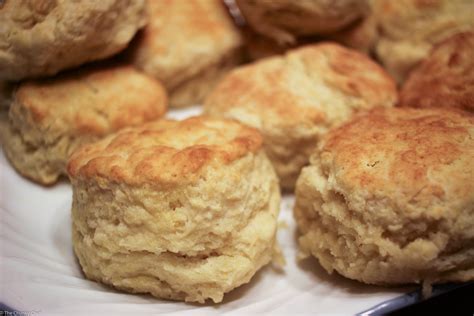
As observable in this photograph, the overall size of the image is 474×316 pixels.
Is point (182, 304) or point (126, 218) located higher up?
point (126, 218)

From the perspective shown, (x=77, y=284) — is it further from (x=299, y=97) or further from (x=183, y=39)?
(x=183, y=39)

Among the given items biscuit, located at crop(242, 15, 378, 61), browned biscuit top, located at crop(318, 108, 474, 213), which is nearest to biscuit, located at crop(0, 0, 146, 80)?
biscuit, located at crop(242, 15, 378, 61)

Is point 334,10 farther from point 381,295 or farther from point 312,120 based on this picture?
point 381,295

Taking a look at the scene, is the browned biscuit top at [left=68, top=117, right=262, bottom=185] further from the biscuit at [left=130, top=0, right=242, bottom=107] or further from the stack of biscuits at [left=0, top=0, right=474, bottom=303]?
the biscuit at [left=130, top=0, right=242, bottom=107]

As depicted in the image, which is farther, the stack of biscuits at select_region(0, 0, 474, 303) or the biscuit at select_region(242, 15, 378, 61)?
the biscuit at select_region(242, 15, 378, 61)

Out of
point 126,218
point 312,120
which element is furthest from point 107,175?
point 312,120

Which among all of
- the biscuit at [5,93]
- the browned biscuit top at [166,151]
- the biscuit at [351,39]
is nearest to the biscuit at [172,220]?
the browned biscuit top at [166,151]
